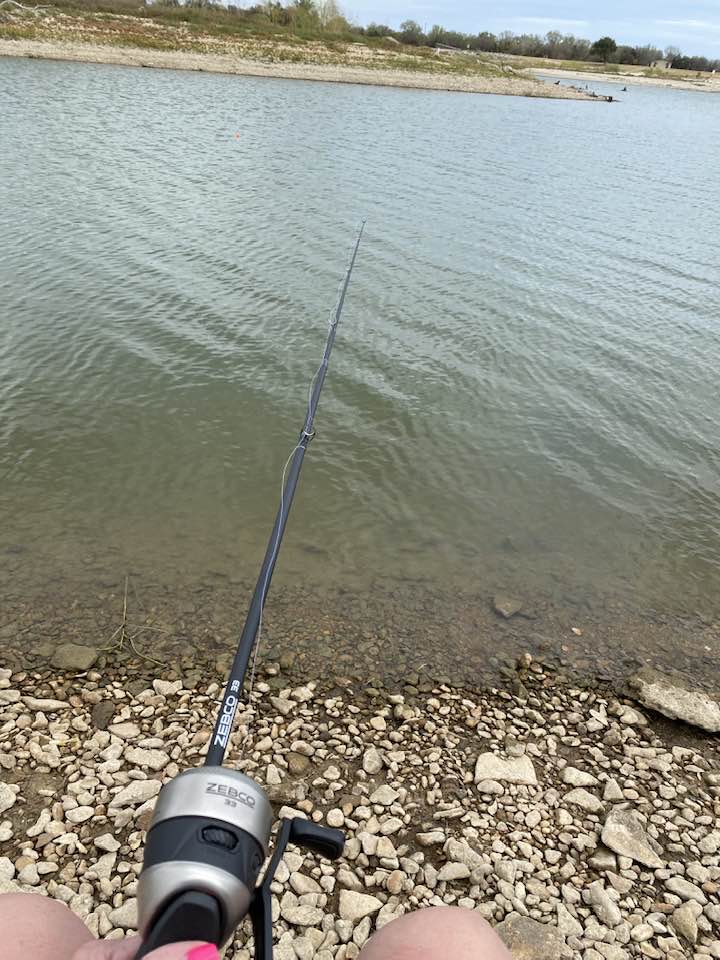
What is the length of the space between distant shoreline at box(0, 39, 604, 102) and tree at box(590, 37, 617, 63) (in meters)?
69.6

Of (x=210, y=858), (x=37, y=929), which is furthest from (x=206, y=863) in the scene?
(x=37, y=929)

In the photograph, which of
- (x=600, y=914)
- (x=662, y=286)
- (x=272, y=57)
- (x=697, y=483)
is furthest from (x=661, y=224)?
(x=272, y=57)

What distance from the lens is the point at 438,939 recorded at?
71.2 inches

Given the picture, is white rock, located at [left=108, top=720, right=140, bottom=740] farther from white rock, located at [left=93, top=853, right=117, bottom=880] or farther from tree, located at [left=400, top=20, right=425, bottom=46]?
tree, located at [left=400, top=20, right=425, bottom=46]

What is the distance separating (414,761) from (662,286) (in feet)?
39.2

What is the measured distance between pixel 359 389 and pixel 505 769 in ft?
18.7

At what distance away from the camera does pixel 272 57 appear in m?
52.4

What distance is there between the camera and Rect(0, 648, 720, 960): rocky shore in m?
3.25

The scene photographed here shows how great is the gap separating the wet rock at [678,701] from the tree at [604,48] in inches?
5911

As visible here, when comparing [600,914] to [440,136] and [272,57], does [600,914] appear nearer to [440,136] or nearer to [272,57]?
[440,136]

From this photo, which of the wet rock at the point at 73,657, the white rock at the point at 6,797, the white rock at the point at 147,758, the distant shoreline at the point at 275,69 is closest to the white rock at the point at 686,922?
the white rock at the point at 147,758

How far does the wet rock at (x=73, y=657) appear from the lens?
15.3ft

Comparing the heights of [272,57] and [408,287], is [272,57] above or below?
above

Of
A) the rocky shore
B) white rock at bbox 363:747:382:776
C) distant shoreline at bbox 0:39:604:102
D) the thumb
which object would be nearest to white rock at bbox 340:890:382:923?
the rocky shore
